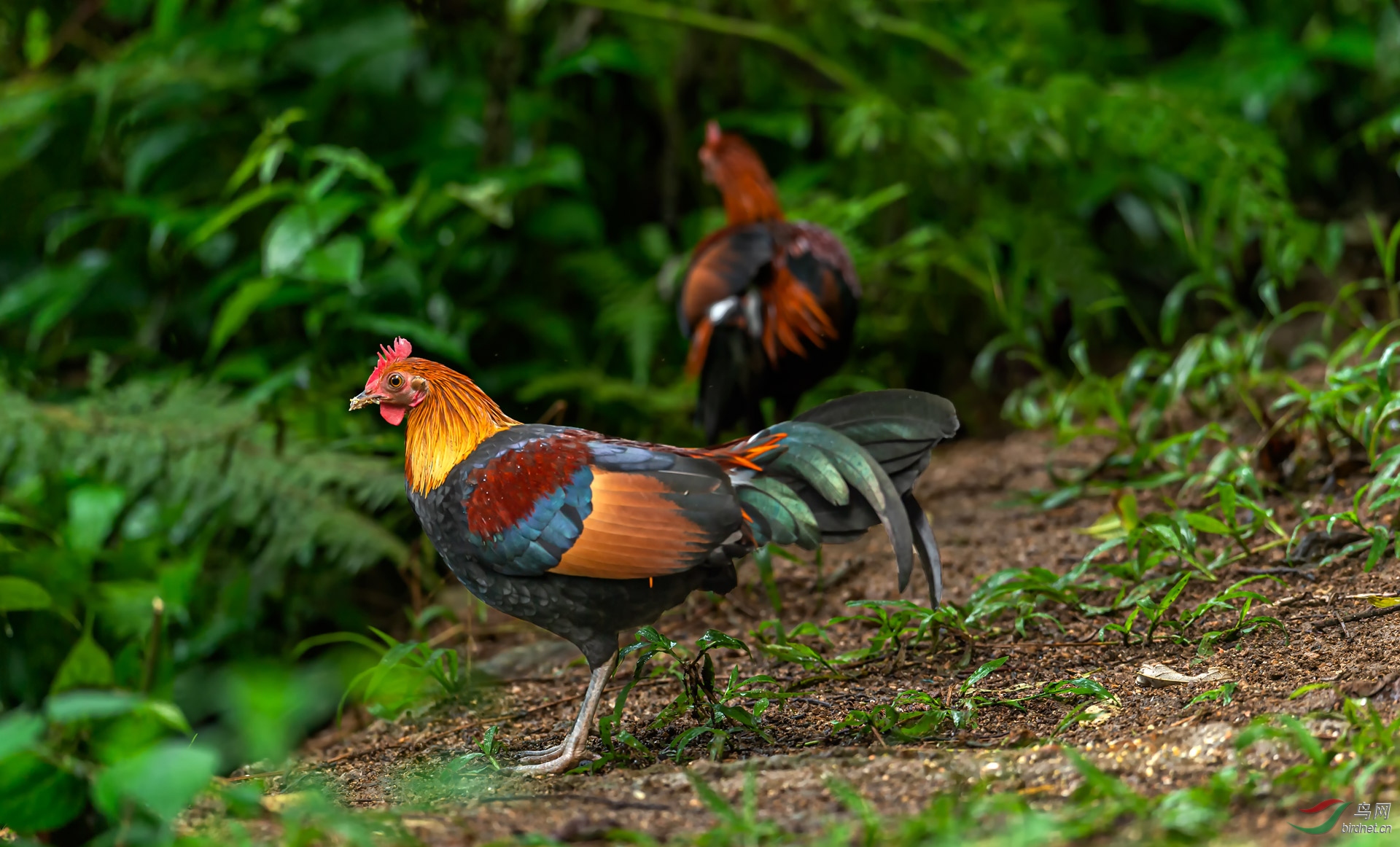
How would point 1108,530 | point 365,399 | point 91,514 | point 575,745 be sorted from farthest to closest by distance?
point 91,514, point 1108,530, point 365,399, point 575,745

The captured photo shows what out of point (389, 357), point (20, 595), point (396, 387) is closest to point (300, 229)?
point (20, 595)

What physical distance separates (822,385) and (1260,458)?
2.25m

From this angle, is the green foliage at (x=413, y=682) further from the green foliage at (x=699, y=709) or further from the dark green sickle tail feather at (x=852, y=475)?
the dark green sickle tail feather at (x=852, y=475)

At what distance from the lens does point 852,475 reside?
265cm

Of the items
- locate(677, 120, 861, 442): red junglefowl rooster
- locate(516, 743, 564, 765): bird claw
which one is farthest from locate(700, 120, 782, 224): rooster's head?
locate(516, 743, 564, 765): bird claw

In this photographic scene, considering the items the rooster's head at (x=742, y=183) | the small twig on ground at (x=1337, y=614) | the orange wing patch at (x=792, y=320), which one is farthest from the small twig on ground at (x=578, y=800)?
the rooster's head at (x=742, y=183)

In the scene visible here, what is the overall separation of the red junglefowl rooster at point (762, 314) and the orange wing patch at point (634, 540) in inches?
87.3

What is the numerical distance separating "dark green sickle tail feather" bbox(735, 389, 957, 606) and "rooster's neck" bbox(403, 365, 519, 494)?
65cm

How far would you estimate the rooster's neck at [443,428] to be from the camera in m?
2.83

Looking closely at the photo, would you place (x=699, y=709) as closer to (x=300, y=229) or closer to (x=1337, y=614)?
(x=1337, y=614)

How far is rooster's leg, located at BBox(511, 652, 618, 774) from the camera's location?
2648 millimetres

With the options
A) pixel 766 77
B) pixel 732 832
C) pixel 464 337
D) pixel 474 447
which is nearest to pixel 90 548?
pixel 464 337

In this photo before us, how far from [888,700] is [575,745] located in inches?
29.7

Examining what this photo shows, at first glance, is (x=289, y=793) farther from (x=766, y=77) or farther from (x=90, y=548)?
(x=766, y=77)
